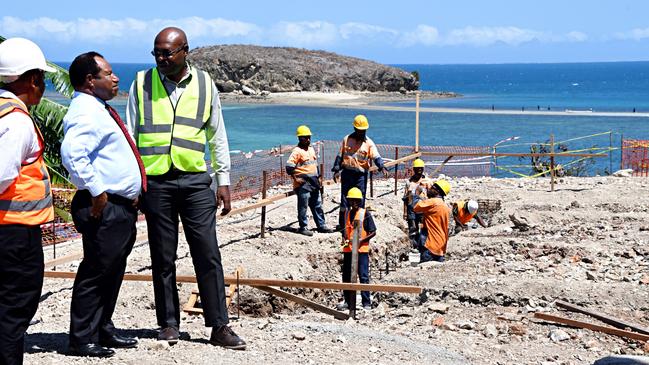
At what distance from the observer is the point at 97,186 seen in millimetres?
5711

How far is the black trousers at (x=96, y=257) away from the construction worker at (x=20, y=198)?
633 millimetres

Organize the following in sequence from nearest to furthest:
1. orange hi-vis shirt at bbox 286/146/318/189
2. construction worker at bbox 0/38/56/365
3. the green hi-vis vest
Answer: construction worker at bbox 0/38/56/365, the green hi-vis vest, orange hi-vis shirt at bbox 286/146/318/189

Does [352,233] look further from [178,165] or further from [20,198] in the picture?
[20,198]

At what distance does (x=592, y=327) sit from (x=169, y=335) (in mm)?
3750

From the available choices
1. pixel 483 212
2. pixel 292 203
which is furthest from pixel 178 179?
pixel 483 212

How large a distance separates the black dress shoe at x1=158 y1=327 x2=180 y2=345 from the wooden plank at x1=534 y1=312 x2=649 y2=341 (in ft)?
11.7

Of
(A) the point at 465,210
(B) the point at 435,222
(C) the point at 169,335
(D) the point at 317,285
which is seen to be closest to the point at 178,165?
(C) the point at 169,335

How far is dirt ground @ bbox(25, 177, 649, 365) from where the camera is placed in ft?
22.1

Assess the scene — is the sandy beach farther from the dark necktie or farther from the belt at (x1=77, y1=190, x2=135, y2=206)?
the belt at (x1=77, y1=190, x2=135, y2=206)

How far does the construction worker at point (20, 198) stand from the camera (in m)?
4.96

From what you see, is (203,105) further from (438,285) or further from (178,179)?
(438,285)

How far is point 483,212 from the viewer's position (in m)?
17.3

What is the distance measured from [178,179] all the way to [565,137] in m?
53.1

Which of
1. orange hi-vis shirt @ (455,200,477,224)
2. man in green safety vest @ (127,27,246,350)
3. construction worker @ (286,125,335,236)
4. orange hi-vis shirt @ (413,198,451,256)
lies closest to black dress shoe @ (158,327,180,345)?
man in green safety vest @ (127,27,246,350)
